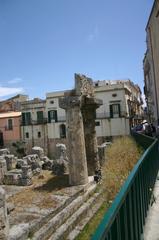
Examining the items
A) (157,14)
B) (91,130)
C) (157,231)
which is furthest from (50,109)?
(157,231)

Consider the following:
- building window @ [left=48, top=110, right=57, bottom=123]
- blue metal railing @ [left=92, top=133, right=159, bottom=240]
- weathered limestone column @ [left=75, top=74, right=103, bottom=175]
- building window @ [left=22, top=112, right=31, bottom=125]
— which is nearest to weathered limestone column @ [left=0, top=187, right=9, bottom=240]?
blue metal railing @ [left=92, top=133, right=159, bottom=240]

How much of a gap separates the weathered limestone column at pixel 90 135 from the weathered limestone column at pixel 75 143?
143 centimetres

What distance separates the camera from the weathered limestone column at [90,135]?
12203 mm

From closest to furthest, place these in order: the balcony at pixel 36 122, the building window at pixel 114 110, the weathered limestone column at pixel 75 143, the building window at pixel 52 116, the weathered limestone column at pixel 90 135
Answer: the weathered limestone column at pixel 75 143 < the weathered limestone column at pixel 90 135 < the building window at pixel 114 110 < the building window at pixel 52 116 < the balcony at pixel 36 122

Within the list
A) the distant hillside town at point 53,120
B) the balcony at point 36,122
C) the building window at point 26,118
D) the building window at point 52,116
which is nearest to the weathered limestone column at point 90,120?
the distant hillside town at point 53,120

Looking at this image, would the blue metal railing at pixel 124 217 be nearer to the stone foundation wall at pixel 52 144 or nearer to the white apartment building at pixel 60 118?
the white apartment building at pixel 60 118

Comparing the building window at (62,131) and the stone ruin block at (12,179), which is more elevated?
the building window at (62,131)

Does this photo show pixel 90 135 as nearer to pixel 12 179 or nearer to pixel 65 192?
pixel 65 192

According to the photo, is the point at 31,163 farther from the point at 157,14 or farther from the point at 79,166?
the point at 157,14

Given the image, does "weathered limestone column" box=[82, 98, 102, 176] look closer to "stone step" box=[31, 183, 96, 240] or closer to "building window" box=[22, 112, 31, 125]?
"stone step" box=[31, 183, 96, 240]

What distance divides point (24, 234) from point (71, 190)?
3.82m

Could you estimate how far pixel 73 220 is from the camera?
7551mm

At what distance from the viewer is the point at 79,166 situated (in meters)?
10.4

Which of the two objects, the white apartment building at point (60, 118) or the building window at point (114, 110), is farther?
the building window at point (114, 110)
